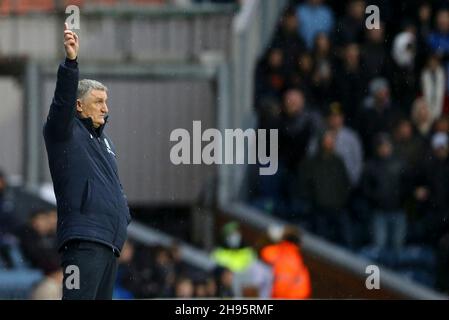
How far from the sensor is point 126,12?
17156 mm

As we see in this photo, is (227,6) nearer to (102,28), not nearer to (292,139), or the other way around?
(102,28)

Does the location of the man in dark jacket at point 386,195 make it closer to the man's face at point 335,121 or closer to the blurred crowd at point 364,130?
the blurred crowd at point 364,130

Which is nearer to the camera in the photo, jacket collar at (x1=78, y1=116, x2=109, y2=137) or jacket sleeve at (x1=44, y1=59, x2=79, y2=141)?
jacket sleeve at (x1=44, y1=59, x2=79, y2=141)

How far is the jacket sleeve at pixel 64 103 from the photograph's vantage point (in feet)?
25.6

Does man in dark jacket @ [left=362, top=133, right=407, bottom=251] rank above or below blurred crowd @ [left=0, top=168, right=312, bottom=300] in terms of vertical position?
above

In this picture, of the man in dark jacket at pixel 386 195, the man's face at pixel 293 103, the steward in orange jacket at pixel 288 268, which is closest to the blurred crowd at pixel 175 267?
the steward in orange jacket at pixel 288 268

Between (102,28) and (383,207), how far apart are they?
3961mm

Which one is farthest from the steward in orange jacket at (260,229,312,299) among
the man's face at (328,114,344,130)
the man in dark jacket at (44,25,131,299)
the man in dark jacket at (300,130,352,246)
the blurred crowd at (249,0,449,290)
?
the man in dark jacket at (44,25,131,299)

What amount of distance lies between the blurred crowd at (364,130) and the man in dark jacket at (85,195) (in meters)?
6.70

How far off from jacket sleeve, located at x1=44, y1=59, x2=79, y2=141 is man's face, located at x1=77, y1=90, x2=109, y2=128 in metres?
0.22

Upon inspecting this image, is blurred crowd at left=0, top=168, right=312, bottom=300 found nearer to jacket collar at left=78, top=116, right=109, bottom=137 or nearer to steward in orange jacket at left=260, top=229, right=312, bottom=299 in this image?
steward in orange jacket at left=260, top=229, right=312, bottom=299

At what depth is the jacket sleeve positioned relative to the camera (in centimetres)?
780

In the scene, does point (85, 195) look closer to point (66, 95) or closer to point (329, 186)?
point (66, 95)

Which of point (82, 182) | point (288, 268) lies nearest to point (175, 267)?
point (288, 268)
